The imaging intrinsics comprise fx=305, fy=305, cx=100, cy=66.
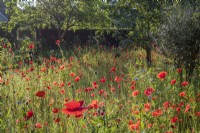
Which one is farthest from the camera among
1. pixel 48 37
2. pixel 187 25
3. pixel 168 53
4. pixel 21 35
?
pixel 21 35

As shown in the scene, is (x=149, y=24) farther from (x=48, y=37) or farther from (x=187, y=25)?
(x=48, y=37)

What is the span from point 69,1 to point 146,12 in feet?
14.1

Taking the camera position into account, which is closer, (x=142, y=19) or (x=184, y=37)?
(x=184, y=37)

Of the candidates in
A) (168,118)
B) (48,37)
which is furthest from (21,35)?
(168,118)

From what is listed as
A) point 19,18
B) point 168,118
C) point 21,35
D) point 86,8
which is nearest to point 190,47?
point 168,118

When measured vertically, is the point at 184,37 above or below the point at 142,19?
below

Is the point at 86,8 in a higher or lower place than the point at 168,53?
higher

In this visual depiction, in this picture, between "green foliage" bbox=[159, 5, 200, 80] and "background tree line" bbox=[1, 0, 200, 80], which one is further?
"background tree line" bbox=[1, 0, 200, 80]

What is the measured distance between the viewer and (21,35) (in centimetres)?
1975

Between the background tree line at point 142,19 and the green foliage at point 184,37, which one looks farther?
the background tree line at point 142,19

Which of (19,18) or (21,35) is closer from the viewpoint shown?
(19,18)

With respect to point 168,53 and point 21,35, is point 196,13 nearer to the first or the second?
point 168,53

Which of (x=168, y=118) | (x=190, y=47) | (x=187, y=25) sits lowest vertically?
(x=168, y=118)

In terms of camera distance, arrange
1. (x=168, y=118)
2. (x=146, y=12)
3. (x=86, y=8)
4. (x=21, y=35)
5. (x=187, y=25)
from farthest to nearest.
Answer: (x=21, y=35) → (x=86, y=8) → (x=146, y=12) → (x=187, y=25) → (x=168, y=118)
